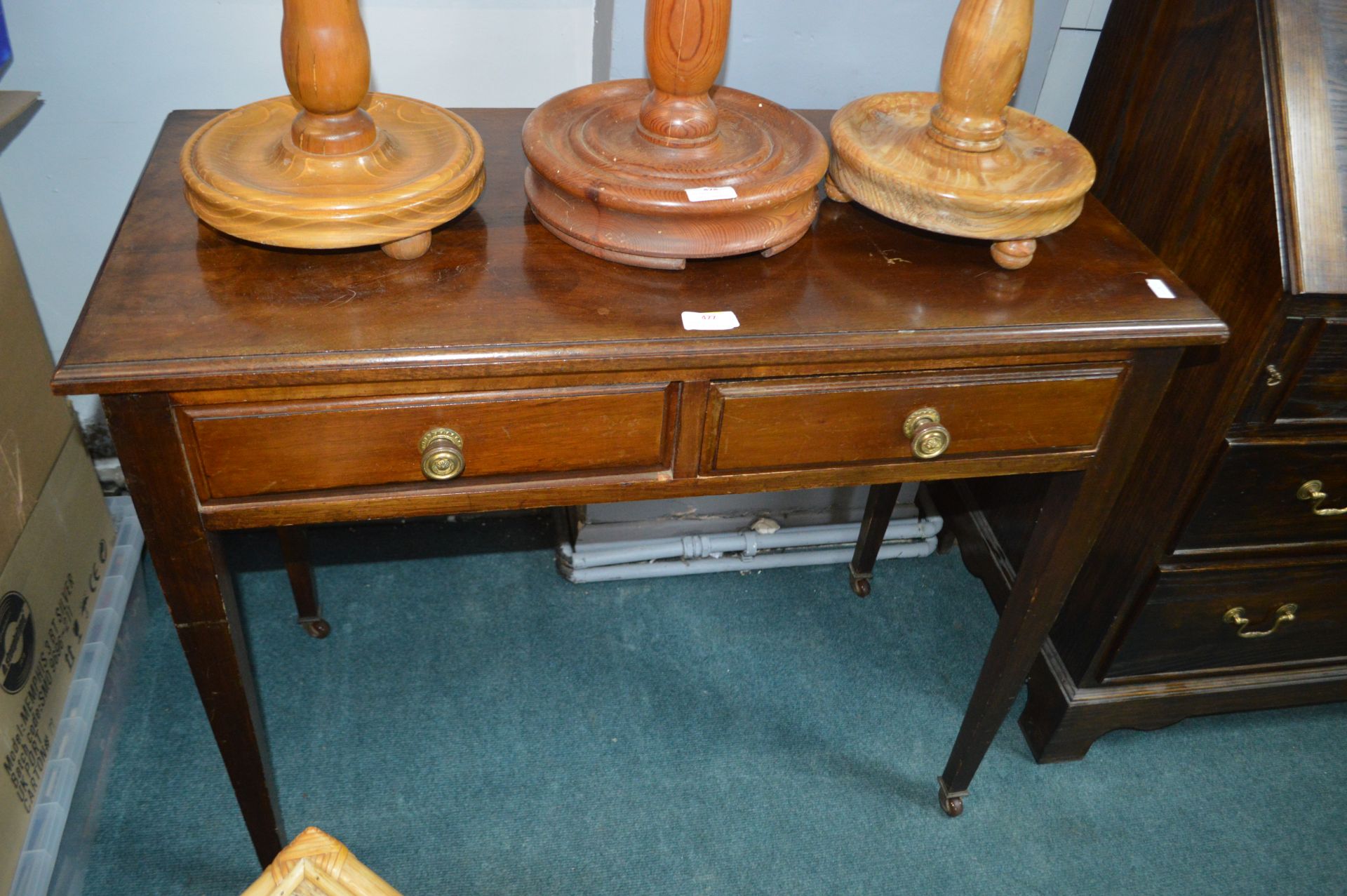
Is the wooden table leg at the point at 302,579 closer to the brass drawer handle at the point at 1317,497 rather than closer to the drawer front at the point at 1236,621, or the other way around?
the drawer front at the point at 1236,621

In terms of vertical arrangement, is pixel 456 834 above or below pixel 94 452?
below

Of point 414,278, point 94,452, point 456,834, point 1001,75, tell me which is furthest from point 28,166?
point 1001,75

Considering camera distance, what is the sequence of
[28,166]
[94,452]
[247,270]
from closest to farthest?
[247,270] → [28,166] → [94,452]

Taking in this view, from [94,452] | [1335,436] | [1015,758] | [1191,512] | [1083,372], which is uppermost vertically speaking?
[1083,372]

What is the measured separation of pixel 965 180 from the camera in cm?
108

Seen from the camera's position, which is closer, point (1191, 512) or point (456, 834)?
point (1191, 512)

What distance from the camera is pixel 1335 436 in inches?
52.6

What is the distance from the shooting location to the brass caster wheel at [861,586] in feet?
6.43

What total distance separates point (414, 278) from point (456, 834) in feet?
2.95

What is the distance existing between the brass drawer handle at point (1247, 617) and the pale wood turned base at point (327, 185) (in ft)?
4.15

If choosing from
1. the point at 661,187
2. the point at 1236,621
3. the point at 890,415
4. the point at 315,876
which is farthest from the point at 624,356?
the point at 1236,621

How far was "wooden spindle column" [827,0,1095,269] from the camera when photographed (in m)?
1.06

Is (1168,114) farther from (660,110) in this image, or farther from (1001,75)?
(660,110)

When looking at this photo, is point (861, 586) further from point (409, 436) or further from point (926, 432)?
point (409, 436)
